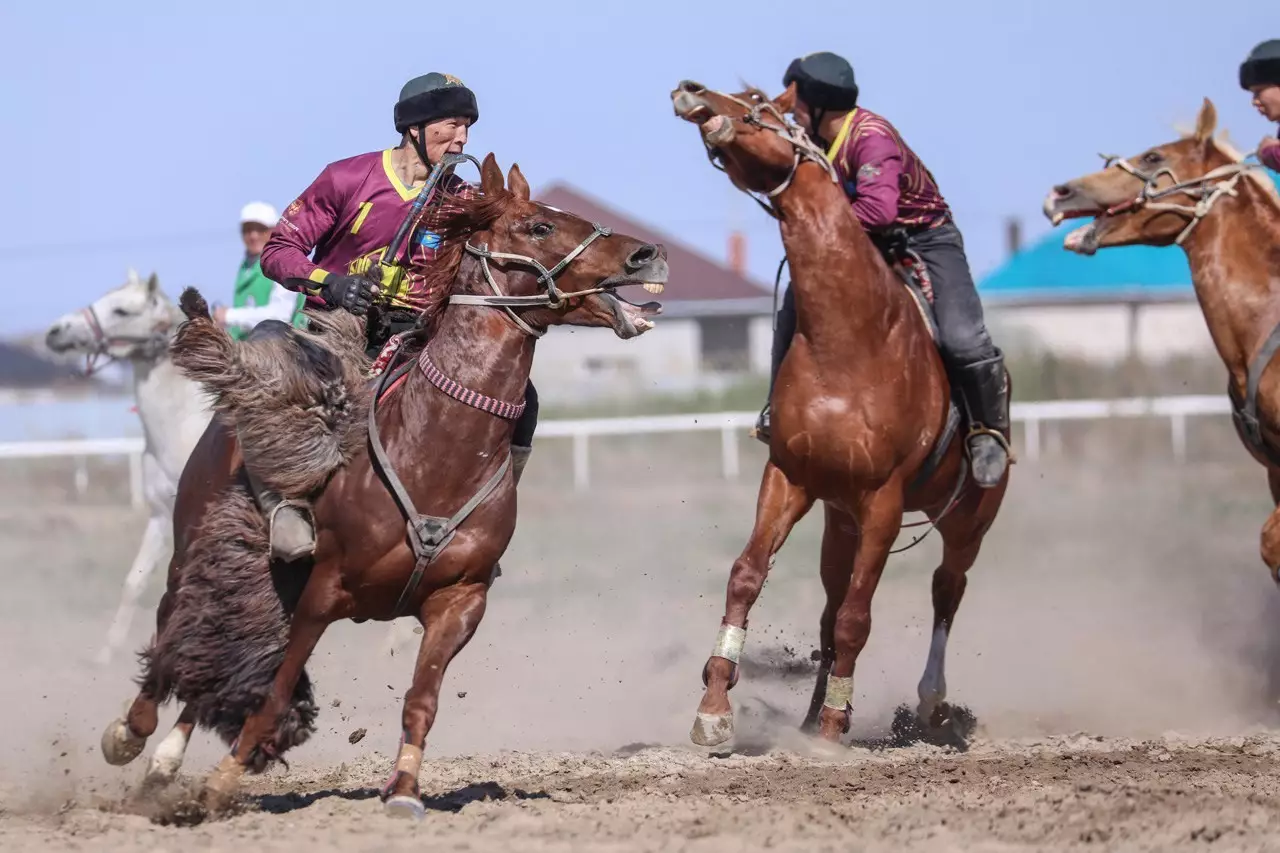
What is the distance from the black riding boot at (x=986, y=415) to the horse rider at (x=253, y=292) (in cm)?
386

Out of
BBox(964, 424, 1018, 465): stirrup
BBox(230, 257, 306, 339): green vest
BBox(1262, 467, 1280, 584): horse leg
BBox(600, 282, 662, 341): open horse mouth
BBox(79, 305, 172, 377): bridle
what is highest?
BBox(600, 282, 662, 341): open horse mouth

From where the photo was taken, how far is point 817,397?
242 inches

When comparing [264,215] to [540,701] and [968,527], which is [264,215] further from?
[968,527]

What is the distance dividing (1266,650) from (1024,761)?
9.61 feet

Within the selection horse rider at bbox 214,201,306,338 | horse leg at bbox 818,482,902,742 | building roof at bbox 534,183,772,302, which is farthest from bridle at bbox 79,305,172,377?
building roof at bbox 534,183,772,302

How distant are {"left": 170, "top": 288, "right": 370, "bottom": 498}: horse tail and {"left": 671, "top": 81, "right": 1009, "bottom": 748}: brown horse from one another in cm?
155

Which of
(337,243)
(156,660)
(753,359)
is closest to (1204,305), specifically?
(337,243)

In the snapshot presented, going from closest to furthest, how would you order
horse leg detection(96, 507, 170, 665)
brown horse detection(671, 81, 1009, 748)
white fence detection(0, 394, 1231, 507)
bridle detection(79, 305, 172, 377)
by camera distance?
brown horse detection(671, 81, 1009, 748), horse leg detection(96, 507, 170, 665), bridle detection(79, 305, 172, 377), white fence detection(0, 394, 1231, 507)

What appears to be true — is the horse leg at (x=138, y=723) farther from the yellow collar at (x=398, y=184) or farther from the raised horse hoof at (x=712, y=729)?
the raised horse hoof at (x=712, y=729)

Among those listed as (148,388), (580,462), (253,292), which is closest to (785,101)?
(253,292)

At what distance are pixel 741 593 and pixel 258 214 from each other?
5.22 metres

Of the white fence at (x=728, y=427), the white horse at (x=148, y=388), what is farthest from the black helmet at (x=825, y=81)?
the white fence at (x=728, y=427)

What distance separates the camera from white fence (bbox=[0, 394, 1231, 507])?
15109mm

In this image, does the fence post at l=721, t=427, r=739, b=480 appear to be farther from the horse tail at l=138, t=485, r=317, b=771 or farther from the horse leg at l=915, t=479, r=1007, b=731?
the horse tail at l=138, t=485, r=317, b=771
